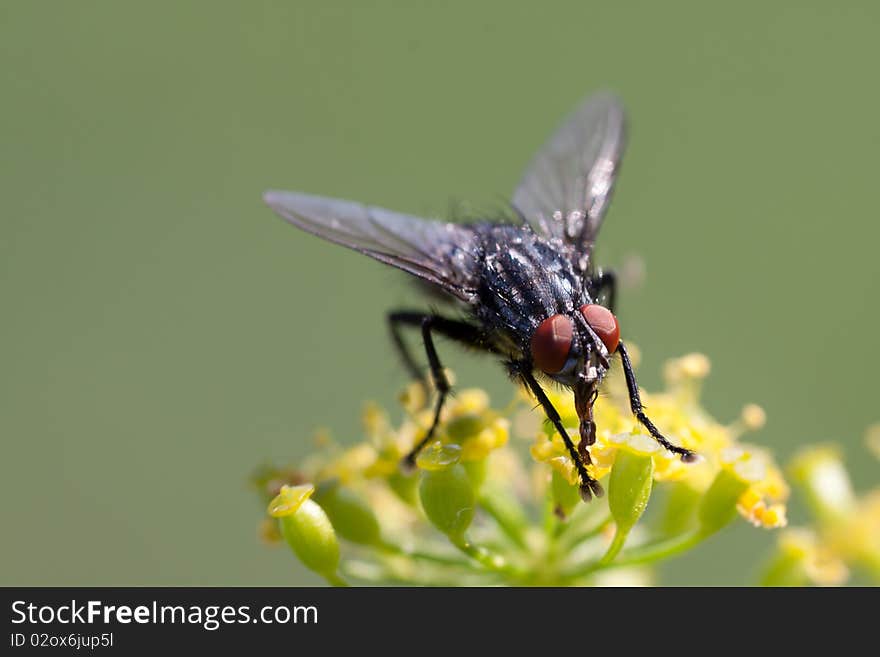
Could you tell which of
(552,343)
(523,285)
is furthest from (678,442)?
(523,285)

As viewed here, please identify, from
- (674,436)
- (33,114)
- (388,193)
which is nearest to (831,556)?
(674,436)

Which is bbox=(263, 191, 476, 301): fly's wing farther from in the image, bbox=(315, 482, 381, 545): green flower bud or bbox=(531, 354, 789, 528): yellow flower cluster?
bbox=(315, 482, 381, 545): green flower bud


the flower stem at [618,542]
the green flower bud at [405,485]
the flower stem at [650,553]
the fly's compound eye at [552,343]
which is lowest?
the flower stem at [618,542]

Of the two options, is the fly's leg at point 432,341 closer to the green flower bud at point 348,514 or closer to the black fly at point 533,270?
the black fly at point 533,270

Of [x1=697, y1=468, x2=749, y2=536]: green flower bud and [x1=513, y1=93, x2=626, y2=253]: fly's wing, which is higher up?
[x1=513, y1=93, x2=626, y2=253]: fly's wing

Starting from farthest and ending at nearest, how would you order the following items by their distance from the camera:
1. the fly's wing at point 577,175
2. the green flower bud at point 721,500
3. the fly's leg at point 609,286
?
the fly's wing at point 577,175
the fly's leg at point 609,286
the green flower bud at point 721,500

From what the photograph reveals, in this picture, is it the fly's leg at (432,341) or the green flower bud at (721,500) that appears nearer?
the green flower bud at (721,500)

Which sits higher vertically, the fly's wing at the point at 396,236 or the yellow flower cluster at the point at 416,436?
the fly's wing at the point at 396,236

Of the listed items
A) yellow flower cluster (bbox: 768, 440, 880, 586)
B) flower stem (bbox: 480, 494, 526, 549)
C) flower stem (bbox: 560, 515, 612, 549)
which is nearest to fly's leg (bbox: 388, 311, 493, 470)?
flower stem (bbox: 480, 494, 526, 549)

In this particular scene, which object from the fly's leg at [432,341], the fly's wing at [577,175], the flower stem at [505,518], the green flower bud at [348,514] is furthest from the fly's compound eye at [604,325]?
the green flower bud at [348,514]
